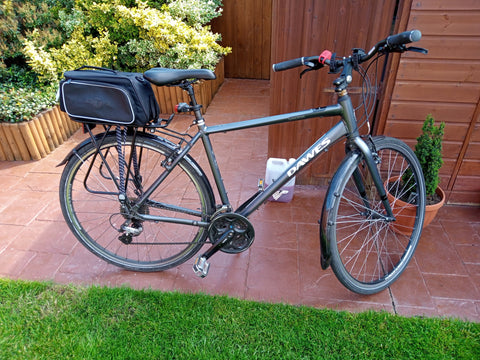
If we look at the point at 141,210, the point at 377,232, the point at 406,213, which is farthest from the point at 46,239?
the point at 406,213

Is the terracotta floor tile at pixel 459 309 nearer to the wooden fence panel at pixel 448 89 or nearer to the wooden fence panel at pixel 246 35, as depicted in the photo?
the wooden fence panel at pixel 448 89

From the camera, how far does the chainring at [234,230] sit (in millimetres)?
1942

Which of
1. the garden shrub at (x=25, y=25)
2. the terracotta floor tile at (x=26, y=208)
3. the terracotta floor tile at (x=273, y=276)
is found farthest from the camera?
the garden shrub at (x=25, y=25)

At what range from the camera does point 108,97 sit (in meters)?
1.70

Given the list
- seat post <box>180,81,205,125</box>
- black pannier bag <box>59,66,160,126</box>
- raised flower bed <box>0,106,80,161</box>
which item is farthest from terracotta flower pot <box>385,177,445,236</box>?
raised flower bed <box>0,106,80,161</box>

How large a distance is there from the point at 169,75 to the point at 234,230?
0.93 m

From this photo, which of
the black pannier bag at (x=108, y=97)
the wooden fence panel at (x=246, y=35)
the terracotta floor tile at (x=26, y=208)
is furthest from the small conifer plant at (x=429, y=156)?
the wooden fence panel at (x=246, y=35)

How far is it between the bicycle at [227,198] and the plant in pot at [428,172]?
0.03m

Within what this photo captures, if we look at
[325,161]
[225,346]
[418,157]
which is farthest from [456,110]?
[225,346]

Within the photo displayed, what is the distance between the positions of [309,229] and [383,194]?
72 cm

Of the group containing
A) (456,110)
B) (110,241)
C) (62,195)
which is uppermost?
(456,110)

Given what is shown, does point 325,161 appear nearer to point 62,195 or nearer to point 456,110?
point 456,110

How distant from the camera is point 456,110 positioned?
238 centimetres

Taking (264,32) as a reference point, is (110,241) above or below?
below
